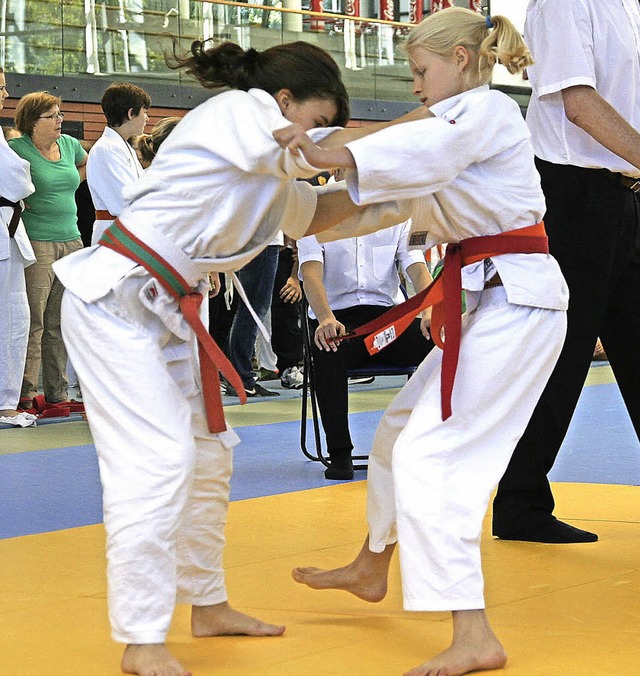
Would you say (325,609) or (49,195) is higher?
(49,195)

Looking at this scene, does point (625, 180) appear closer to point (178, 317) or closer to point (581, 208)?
point (581, 208)

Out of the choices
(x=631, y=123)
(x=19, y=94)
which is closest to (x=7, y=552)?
(x=631, y=123)

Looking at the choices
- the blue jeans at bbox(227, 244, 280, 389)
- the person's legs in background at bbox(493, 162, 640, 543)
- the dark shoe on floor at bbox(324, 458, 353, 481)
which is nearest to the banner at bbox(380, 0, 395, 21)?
the blue jeans at bbox(227, 244, 280, 389)

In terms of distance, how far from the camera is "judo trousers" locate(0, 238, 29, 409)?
6250 mm

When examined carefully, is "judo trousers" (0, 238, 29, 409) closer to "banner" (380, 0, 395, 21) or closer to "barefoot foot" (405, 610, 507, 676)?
"barefoot foot" (405, 610, 507, 676)

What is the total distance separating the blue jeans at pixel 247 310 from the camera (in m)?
7.64

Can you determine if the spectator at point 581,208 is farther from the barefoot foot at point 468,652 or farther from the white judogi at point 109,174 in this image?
the white judogi at point 109,174

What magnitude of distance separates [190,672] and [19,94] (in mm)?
8194

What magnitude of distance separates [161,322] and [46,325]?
4.51m

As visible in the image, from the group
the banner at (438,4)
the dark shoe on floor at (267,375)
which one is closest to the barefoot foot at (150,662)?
the dark shoe on floor at (267,375)

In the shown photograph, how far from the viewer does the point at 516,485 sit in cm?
358

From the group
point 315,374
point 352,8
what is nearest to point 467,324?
point 315,374

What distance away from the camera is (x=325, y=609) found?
9.48 feet

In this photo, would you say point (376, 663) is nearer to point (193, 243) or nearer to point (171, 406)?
point (171, 406)
